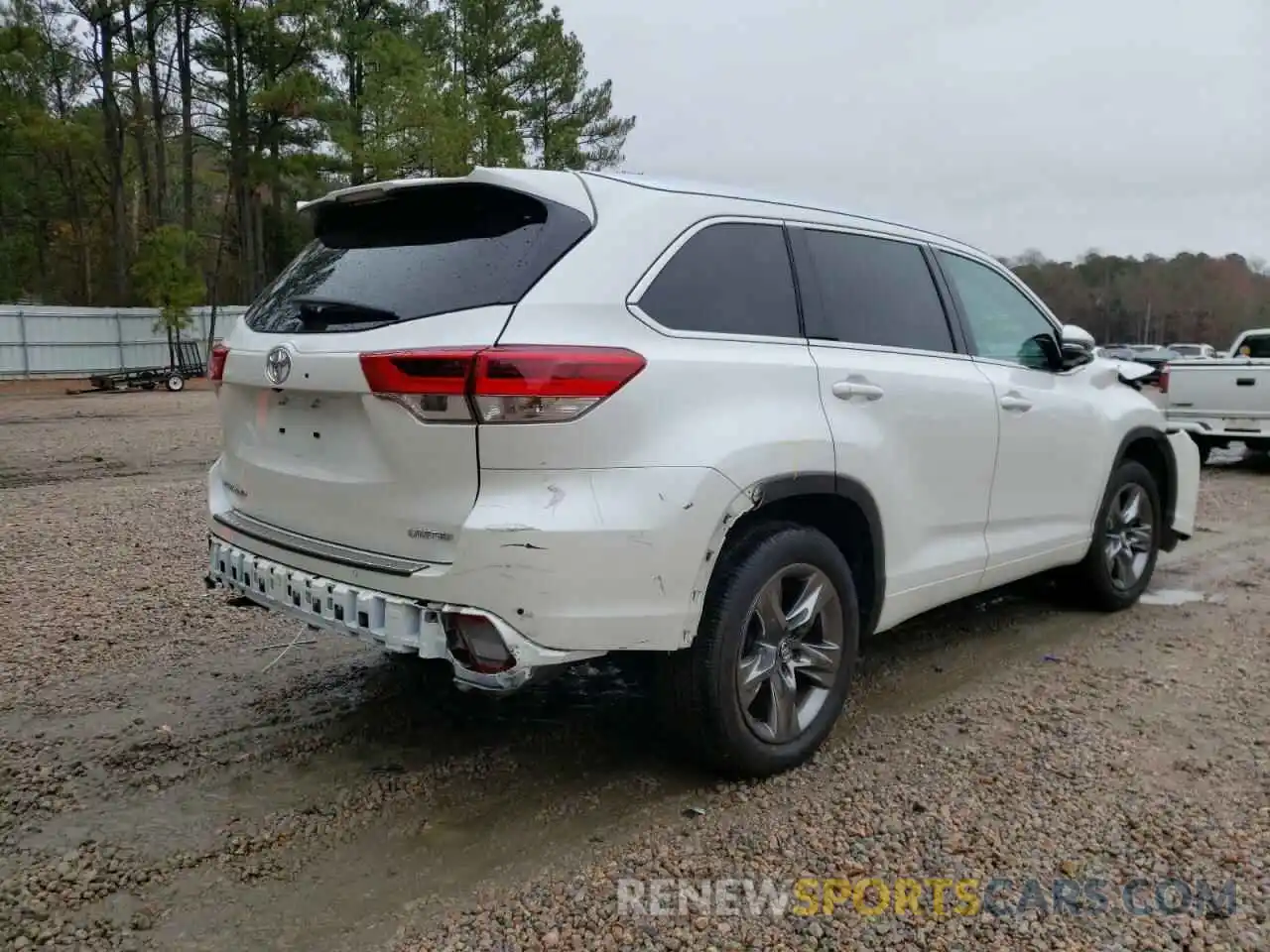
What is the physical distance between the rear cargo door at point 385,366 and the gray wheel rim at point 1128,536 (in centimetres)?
359

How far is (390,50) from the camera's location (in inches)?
1177

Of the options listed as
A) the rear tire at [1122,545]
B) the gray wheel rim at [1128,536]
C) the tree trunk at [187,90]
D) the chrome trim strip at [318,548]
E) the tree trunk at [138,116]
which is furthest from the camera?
the tree trunk at [187,90]

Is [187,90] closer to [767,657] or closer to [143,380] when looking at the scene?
[143,380]

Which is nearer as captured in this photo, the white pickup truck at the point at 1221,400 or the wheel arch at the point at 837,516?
the wheel arch at the point at 837,516

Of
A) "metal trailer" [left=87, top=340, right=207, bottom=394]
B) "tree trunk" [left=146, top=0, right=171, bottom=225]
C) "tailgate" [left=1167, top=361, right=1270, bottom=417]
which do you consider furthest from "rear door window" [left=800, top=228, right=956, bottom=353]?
"tree trunk" [left=146, top=0, right=171, bottom=225]

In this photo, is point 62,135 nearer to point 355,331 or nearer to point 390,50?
point 390,50

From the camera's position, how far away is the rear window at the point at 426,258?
294 centimetres

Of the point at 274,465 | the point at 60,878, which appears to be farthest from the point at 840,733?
the point at 60,878

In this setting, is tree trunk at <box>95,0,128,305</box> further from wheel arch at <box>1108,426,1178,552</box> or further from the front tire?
the front tire

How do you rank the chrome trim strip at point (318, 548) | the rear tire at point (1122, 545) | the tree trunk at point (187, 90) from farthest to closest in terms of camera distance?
the tree trunk at point (187, 90) < the rear tire at point (1122, 545) < the chrome trim strip at point (318, 548)

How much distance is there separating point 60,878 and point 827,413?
8.61 feet

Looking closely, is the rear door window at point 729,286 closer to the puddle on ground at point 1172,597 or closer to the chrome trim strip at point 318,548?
the chrome trim strip at point 318,548

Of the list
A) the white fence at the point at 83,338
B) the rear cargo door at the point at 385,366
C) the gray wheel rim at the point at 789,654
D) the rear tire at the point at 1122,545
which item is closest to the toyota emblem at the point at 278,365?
the rear cargo door at the point at 385,366

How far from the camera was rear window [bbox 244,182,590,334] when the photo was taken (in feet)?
9.64
